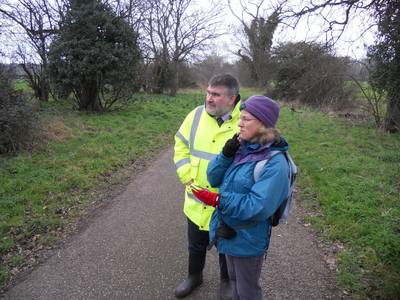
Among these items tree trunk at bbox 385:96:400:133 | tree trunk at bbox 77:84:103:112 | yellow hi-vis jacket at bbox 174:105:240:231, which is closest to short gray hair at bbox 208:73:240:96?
yellow hi-vis jacket at bbox 174:105:240:231

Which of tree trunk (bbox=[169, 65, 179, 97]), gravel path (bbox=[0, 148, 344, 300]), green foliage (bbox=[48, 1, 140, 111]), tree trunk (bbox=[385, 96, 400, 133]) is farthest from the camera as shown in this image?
tree trunk (bbox=[169, 65, 179, 97])

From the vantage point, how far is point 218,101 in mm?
2289

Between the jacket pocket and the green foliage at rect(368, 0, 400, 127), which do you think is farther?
the green foliage at rect(368, 0, 400, 127)

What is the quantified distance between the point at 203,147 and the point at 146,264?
5.57 feet

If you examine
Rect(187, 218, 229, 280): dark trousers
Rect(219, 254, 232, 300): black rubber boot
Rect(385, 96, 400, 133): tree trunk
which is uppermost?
Rect(385, 96, 400, 133): tree trunk

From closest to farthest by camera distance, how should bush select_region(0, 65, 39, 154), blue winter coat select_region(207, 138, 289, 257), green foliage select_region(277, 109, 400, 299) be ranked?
blue winter coat select_region(207, 138, 289, 257) < green foliage select_region(277, 109, 400, 299) < bush select_region(0, 65, 39, 154)

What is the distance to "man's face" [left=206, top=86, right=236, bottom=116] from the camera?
228 cm

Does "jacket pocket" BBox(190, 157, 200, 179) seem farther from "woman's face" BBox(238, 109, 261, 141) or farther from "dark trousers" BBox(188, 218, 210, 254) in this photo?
"woman's face" BBox(238, 109, 261, 141)

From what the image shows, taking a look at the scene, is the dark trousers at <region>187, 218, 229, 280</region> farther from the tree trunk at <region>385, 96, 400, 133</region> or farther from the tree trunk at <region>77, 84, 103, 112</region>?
the tree trunk at <region>77, 84, 103, 112</region>

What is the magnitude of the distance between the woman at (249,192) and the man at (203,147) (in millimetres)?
361

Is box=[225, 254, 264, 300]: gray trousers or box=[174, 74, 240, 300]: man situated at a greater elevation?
box=[174, 74, 240, 300]: man

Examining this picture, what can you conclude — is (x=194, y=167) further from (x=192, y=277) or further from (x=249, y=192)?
(x=192, y=277)

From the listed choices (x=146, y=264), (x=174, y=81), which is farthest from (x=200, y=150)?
(x=174, y=81)

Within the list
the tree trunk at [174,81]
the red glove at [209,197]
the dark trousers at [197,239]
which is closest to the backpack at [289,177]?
the red glove at [209,197]
